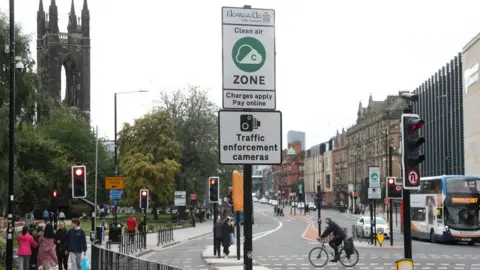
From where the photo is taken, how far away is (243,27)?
8.59 m

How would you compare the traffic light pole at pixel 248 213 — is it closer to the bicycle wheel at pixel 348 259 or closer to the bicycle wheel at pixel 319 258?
the bicycle wheel at pixel 319 258

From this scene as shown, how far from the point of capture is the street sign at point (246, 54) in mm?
8578

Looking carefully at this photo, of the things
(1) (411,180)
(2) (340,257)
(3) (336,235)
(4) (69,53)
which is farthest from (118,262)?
(4) (69,53)

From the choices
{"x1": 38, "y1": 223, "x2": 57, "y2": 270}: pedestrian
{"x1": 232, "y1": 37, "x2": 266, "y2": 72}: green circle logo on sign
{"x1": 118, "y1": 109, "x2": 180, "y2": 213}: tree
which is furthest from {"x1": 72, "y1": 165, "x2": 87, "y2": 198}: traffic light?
{"x1": 118, "y1": 109, "x2": 180, "y2": 213}: tree

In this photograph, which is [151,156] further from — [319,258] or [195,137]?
[319,258]

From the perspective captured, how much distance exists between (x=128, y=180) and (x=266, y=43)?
7102cm

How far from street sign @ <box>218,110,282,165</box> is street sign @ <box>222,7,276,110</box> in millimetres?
132

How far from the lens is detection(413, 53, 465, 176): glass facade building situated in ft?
285

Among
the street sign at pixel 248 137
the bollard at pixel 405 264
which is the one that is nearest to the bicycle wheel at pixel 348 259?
the bollard at pixel 405 264

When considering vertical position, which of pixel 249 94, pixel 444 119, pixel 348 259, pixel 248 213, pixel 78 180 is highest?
pixel 444 119

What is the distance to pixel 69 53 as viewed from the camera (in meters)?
139

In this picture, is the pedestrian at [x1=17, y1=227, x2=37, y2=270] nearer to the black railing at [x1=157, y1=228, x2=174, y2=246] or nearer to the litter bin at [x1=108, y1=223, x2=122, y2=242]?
the litter bin at [x1=108, y1=223, x2=122, y2=242]

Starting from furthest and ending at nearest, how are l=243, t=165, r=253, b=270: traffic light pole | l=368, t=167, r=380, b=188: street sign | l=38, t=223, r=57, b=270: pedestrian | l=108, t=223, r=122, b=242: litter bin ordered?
l=368, t=167, r=380, b=188: street sign
l=108, t=223, r=122, b=242: litter bin
l=38, t=223, r=57, b=270: pedestrian
l=243, t=165, r=253, b=270: traffic light pole

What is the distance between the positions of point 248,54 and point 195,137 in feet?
256
